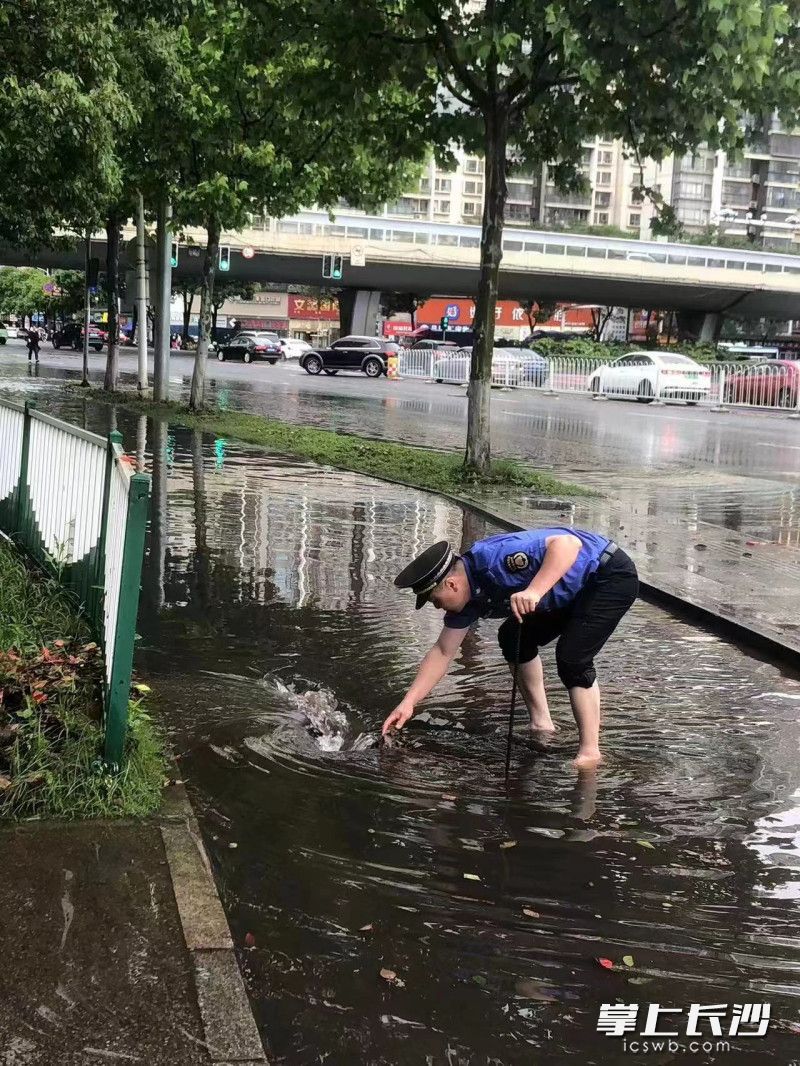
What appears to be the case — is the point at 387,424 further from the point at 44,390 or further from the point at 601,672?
the point at 601,672

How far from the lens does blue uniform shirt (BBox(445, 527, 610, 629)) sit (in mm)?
4625

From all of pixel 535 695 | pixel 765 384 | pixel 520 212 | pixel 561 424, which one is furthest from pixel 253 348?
pixel 520 212

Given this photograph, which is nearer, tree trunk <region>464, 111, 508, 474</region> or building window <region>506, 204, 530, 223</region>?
tree trunk <region>464, 111, 508, 474</region>

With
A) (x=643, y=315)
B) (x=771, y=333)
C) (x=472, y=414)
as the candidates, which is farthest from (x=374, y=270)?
(x=472, y=414)

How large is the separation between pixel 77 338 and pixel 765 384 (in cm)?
4651

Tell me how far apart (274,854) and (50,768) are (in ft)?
2.85

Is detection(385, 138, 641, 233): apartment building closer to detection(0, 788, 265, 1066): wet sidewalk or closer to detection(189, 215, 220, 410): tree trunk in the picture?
detection(189, 215, 220, 410): tree trunk

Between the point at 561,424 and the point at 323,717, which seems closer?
the point at 323,717

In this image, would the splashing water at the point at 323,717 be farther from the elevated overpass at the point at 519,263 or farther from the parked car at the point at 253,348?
the parked car at the point at 253,348

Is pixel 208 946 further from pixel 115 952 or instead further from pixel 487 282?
pixel 487 282

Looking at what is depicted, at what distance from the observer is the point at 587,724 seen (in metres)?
4.95

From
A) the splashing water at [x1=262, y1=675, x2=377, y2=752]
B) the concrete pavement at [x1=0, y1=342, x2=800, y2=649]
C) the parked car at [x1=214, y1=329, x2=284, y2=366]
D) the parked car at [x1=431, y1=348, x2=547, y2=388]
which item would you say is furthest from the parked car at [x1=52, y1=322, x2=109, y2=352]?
the splashing water at [x1=262, y1=675, x2=377, y2=752]

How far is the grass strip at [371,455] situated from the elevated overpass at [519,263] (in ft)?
122

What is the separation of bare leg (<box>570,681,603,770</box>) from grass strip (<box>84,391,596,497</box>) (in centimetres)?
787
